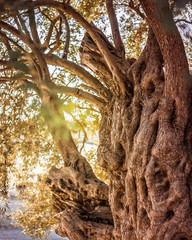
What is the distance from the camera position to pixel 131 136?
184 inches

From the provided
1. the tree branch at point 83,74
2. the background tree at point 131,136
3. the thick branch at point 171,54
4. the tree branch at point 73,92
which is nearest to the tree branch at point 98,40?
the background tree at point 131,136

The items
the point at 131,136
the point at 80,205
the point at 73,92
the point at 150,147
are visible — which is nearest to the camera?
the point at 150,147

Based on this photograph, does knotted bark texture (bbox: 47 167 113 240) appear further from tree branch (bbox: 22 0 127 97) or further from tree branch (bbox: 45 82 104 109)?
tree branch (bbox: 22 0 127 97)

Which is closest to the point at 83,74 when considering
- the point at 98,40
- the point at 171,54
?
the point at 98,40

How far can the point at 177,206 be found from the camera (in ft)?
12.3

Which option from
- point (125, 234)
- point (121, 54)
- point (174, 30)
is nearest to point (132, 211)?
point (125, 234)

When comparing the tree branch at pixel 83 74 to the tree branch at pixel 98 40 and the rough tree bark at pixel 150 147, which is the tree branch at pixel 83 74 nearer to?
the rough tree bark at pixel 150 147

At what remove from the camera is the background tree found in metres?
3.80

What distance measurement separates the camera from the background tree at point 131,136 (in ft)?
12.5

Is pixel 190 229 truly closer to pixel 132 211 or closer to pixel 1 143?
pixel 132 211

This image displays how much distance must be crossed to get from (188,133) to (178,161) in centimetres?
47

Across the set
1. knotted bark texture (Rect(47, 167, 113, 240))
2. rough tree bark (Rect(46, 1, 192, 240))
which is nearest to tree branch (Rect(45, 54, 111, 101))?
rough tree bark (Rect(46, 1, 192, 240))

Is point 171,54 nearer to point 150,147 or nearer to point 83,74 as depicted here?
point 150,147

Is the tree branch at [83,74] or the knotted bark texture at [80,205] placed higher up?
the tree branch at [83,74]
